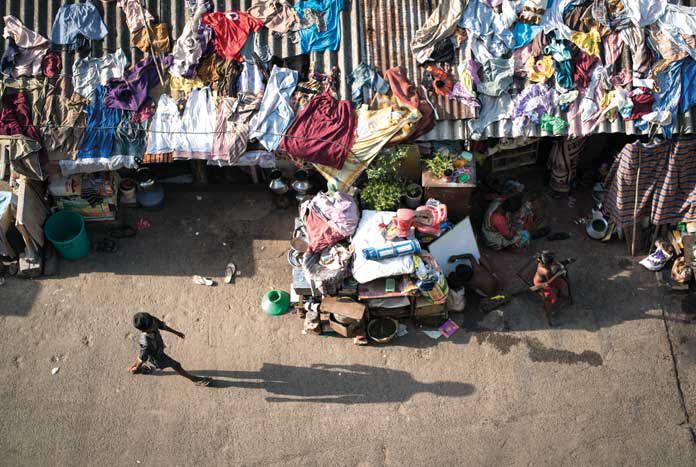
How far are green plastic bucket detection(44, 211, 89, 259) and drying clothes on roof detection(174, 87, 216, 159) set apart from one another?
7.77 ft

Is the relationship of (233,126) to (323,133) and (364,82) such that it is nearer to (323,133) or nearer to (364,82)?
(323,133)

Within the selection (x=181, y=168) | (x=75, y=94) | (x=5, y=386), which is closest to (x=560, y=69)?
(x=181, y=168)

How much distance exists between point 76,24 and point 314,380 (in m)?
7.41

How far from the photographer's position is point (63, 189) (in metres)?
11.5

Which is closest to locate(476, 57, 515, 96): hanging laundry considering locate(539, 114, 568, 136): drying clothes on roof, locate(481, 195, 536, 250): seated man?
locate(539, 114, 568, 136): drying clothes on roof

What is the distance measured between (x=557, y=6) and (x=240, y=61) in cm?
559

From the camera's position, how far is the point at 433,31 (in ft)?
36.5

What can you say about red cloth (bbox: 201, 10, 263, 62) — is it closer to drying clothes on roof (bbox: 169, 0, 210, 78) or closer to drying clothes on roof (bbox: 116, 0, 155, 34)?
drying clothes on roof (bbox: 169, 0, 210, 78)

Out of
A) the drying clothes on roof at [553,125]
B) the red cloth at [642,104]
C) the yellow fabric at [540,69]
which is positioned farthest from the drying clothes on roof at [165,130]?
the red cloth at [642,104]

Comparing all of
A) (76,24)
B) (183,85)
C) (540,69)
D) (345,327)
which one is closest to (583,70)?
(540,69)

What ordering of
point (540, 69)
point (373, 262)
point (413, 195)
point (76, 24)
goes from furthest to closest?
point (413, 195) < point (76, 24) < point (540, 69) < point (373, 262)

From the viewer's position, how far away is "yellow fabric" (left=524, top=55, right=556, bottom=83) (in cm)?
1104

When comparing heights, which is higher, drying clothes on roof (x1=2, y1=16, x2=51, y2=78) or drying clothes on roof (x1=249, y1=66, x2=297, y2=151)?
drying clothes on roof (x1=2, y1=16, x2=51, y2=78)

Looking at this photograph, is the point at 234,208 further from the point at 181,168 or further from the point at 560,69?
the point at 560,69
